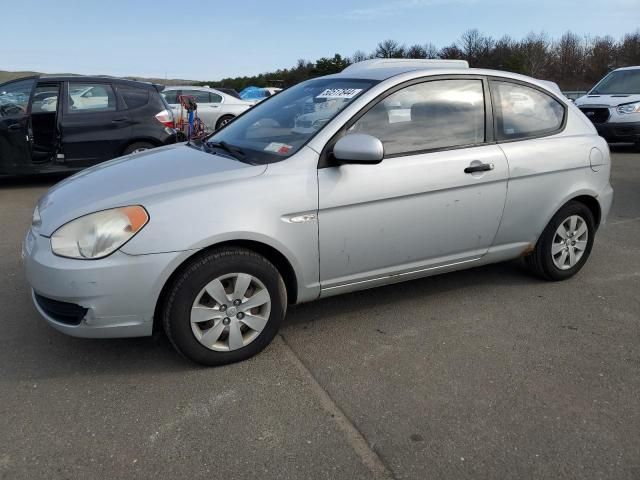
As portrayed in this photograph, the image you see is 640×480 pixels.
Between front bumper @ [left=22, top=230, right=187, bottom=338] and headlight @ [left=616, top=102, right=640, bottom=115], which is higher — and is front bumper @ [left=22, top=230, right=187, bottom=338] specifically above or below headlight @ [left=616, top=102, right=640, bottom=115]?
below

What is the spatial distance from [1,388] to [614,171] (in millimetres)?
9893

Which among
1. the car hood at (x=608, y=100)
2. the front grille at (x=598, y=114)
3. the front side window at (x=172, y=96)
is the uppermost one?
the front side window at (x=172, y=96)

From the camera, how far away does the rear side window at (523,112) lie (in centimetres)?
381

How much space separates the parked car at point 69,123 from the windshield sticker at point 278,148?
5.26 meters

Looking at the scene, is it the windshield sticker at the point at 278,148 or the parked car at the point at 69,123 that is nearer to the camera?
the windshield sticker at the point at 278,148

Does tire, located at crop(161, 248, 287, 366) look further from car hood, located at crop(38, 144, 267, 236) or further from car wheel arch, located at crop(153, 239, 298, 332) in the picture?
car hood, located at crop(38, 144, 267, 236)

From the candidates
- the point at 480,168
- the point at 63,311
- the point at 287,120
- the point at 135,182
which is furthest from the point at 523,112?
the point at 63,311

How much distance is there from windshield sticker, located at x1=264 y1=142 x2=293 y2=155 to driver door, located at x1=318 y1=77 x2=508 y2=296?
271 millimetres

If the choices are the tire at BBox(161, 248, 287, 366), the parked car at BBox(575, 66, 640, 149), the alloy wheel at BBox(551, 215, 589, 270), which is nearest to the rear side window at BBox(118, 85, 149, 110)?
the tire at BBox(161, 248, 287, 366)

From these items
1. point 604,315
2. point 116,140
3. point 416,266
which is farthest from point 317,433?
point 116,140

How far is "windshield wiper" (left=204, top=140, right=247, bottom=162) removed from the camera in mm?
3349

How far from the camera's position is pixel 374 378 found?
291cm

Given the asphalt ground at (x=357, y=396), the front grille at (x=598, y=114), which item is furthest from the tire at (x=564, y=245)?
the front grille at (x=598, y=114)

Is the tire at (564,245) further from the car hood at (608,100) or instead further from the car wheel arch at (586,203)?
the car hood at (608,100)
